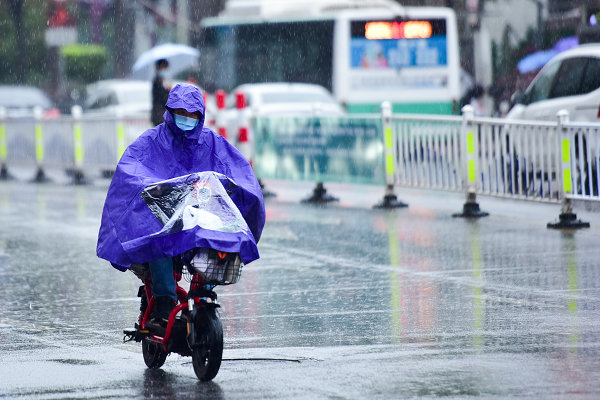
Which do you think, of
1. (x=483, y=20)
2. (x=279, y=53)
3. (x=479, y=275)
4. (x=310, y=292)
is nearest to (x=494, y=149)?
(x=479, y=275)

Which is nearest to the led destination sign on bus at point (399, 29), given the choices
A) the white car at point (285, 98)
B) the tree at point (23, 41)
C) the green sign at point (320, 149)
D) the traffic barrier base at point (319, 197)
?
the white car at point (285, 98)

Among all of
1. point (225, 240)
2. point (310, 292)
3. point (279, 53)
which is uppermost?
point (279, 53)

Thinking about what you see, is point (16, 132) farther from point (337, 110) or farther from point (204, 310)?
point (204, 310)

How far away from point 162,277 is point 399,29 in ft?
70.9

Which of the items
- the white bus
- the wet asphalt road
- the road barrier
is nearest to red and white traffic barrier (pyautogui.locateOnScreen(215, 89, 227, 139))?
the road barrier

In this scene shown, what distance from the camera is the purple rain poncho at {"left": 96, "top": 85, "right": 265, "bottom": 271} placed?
6703mm

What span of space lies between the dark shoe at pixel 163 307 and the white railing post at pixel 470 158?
889cm

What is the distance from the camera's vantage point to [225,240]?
662 centimetres

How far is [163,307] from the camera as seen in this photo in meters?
7.18

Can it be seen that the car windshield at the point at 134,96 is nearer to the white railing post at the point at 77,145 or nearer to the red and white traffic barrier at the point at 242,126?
the white railing post at the point at 77,145

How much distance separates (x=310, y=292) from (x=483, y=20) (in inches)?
1005

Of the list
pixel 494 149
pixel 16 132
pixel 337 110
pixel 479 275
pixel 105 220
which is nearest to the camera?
pixel 105 220

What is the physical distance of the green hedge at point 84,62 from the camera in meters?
54.1

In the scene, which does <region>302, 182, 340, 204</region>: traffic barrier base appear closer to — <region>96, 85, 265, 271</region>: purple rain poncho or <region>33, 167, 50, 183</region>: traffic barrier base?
<region>33, 167, 50, 183</region>: traffic barrier base
